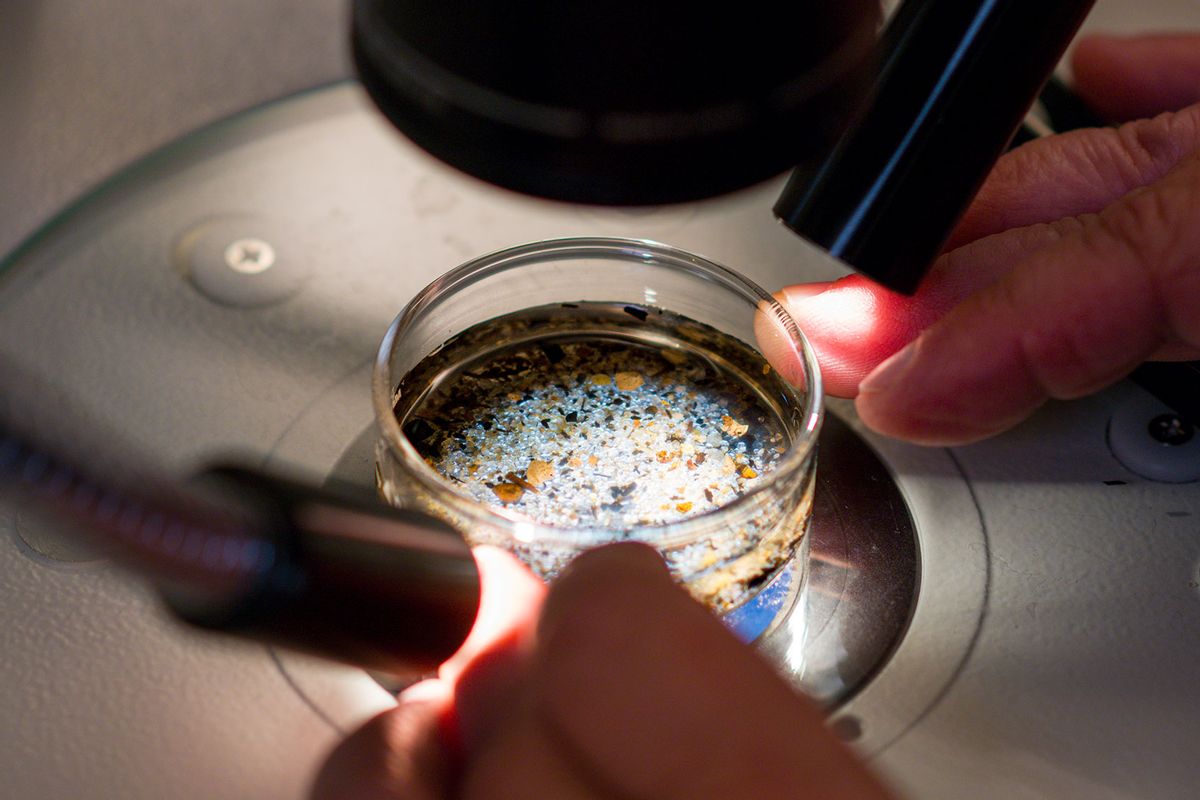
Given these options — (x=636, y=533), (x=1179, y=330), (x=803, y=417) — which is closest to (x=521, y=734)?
(x=636, y=533)

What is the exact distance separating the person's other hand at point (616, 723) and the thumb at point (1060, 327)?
0.21 metres

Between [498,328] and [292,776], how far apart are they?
0.90 ft

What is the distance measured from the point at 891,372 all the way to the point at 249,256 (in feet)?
1.33

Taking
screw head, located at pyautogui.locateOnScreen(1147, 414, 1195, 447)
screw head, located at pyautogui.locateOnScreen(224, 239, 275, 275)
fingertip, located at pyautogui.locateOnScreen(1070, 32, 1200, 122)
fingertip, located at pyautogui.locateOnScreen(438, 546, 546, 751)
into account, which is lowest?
screw head, located at pyautogui.locateOnScreen(224, 239, 275, 275)

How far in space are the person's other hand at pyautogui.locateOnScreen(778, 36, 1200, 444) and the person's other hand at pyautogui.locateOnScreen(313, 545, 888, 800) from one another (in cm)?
21

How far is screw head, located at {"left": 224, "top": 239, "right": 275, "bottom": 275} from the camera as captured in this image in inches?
27.9

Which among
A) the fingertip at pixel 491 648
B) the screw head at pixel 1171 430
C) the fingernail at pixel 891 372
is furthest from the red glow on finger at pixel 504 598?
the screw head at pixel 1171 430

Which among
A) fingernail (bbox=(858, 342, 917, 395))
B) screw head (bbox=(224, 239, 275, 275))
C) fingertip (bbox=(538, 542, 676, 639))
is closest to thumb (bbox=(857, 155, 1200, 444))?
fingernail (bbox=(858, 342, 917, 395))

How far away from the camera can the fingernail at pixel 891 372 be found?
586 millimetres

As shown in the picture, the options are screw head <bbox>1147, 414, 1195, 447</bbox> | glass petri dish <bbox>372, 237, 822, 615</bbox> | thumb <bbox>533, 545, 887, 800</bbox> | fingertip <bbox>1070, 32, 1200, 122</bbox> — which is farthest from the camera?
fingertip <bbox>1070, 32, 1200, 122</bbox>

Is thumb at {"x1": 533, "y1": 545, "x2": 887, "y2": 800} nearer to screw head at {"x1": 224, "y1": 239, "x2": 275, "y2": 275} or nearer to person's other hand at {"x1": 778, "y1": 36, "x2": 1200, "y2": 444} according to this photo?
person's other hand at {"x1": 778, "y1": 36, "x2": 1200, "y2": 444}

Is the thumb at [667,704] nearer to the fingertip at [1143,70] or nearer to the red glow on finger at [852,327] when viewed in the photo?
the red glow on finger at [852,327]

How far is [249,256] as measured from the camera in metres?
0.72

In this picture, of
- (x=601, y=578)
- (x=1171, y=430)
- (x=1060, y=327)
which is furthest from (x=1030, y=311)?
(x=601, y=578)
